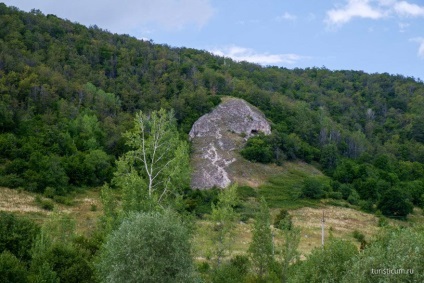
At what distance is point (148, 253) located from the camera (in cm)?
2242

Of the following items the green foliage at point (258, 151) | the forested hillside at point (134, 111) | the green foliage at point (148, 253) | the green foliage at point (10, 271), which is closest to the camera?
the green foliage at point (148, 253)

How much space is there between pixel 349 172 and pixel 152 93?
180 feet

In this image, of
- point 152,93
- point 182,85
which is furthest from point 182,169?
point 182,85

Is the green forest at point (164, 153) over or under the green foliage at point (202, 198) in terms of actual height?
over

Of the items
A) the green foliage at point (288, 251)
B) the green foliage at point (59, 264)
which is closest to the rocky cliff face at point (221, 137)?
the green foliage at point (288, 251)

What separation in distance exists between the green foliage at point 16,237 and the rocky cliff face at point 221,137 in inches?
2156

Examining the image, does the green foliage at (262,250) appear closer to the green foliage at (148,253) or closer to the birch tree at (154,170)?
the birch tree at (154,170)

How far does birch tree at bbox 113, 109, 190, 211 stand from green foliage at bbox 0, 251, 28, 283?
23.4 feet

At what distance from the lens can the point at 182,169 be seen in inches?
1225

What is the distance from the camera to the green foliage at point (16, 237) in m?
32.2

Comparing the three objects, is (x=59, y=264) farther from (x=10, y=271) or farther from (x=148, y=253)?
(x=148, y=253)

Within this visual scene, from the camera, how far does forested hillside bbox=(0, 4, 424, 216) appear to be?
7800cm

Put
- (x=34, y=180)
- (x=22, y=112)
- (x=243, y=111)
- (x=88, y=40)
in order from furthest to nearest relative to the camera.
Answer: (x=88, y=40) < (x=243, y=111) < (x=22, y=112) < (x=34, y=180)

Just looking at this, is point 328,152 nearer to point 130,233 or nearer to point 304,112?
point 304,112
